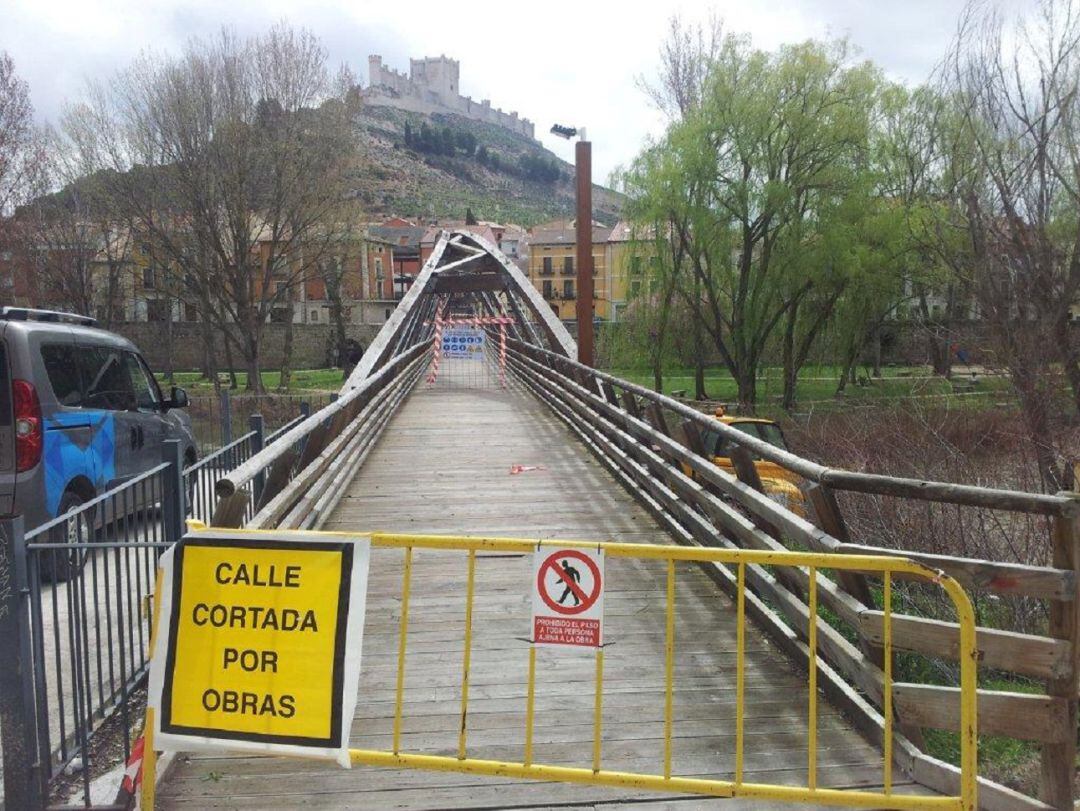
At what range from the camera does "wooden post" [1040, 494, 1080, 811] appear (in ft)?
10.1

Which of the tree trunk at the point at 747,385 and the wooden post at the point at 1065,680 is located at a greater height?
the wooden post at the point at 1065,680

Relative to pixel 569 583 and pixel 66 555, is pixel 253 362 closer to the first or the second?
pixel 66 555

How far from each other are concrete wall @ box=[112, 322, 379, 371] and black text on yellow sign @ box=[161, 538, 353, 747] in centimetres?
5284

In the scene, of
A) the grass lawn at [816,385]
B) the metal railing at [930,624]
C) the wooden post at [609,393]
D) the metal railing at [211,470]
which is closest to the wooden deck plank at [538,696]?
the metal railing at [930,624]

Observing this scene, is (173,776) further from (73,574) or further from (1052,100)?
(1052,100)

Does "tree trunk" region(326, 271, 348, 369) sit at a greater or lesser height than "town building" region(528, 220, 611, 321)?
lesser

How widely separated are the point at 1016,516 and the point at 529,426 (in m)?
6.95

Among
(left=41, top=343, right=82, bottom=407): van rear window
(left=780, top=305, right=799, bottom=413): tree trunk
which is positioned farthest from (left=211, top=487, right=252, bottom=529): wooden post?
(left=780, top=305, right=799, bottom=413): tree trunk

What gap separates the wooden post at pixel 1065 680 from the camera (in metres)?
3.08

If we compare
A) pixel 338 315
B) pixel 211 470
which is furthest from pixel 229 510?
pixel 338 315

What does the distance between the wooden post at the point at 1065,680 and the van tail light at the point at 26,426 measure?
8.25 m

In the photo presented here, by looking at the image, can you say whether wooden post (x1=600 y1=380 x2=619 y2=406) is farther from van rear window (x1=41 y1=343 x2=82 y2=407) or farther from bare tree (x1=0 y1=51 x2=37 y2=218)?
bare tree (x1=0 y1=51 x2=37 y2=218)

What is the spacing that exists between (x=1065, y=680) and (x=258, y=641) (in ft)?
9.27

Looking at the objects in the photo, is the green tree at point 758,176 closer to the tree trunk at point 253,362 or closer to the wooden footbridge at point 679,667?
the tree trunk at point 253,362
